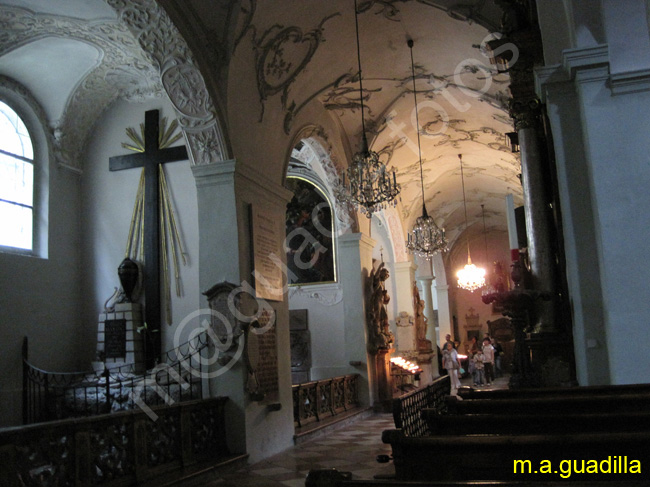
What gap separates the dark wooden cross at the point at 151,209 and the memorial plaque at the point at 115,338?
351 mm

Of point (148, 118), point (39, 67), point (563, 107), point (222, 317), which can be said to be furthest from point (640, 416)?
point (39, 67)

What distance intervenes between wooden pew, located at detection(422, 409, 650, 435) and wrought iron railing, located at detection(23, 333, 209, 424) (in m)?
4.89

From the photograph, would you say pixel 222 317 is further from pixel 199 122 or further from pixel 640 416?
pixel 640 416

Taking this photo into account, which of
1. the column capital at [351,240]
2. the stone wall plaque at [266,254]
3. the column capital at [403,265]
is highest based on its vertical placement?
the column capital at [351,240]

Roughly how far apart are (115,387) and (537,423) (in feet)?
19.8

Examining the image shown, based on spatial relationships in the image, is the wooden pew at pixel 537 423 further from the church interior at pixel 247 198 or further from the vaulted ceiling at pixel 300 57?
the vaulted ceiling at pixel 300 57

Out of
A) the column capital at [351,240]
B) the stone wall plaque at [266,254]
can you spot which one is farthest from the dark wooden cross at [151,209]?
the column capital at [351,240]

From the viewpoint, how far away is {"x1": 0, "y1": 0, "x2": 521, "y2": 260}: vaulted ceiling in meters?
7.85

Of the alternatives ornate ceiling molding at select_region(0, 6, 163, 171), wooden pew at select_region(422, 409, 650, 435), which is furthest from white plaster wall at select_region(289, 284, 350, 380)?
wooden pew at select_region(422, 409, 650, 435)

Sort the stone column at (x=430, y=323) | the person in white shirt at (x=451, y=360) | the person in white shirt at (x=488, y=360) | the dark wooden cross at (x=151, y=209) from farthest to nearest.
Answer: the person in white shirt at (x=488, y=360)
the stone column at (x=430, y=323)
the person in white shirt at (x=451, y=360)
the dark wooden cross at (x=151, y=209)

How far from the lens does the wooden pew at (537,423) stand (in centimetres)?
301

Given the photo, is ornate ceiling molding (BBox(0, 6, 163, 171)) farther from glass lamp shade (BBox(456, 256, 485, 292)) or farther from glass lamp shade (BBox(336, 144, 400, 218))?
glass lamp shade (BBox(456, 256, 485, 292))

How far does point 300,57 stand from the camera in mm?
9273

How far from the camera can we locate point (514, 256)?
7.56 metres
